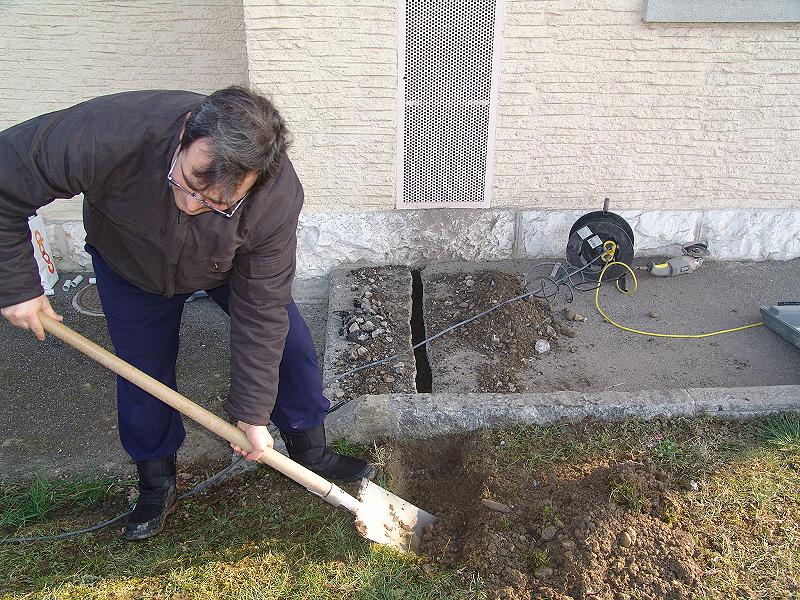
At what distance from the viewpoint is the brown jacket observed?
82.0 inches

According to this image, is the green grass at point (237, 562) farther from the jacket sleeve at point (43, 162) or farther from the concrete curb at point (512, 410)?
the jacket sleeve at point (43, 162)

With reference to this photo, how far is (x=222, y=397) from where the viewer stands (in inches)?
147

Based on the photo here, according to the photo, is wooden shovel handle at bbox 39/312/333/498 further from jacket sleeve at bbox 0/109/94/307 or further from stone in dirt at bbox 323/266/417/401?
stone in dirt at bbox 323/266/417/401

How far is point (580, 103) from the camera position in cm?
423

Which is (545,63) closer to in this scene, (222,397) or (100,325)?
(222,397)

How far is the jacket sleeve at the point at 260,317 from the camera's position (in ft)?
7.55

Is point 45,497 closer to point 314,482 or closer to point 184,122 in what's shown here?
point 314,482

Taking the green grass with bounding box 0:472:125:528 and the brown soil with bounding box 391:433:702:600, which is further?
the green grass with bounding box 0:472:125:528

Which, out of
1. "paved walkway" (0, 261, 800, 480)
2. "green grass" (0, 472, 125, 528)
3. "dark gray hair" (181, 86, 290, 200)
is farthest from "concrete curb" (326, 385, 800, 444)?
"dark gray hair" (181, 86, 290, 200)

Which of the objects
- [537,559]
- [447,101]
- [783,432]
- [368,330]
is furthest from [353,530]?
[447,101]

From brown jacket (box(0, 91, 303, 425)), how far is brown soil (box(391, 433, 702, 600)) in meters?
1.00

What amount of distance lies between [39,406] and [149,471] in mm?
1221

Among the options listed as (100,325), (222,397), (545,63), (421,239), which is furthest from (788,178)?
(100,325)

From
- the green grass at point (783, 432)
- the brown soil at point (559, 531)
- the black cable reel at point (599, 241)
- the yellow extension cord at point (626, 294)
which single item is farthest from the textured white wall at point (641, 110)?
the brown soil at point (559, 531)
